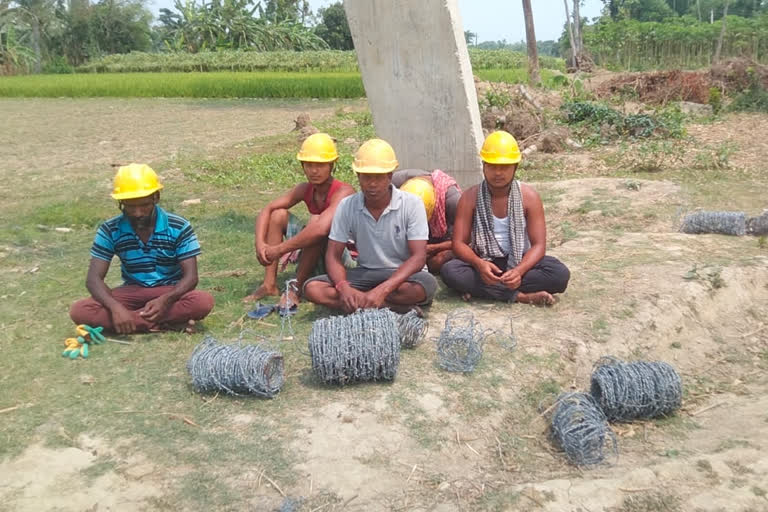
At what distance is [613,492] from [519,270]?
2.07 meters

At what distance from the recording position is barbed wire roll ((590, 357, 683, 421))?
12.1 ft

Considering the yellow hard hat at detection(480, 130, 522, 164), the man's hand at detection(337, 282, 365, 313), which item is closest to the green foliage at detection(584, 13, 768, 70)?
the yellow hard hat at detection(480, 130, 522, 164)

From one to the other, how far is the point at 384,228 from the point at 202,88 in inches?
968

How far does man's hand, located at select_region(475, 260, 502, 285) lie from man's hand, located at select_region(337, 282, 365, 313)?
89 centimetres

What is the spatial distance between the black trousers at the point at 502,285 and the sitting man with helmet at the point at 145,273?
169 centimetres

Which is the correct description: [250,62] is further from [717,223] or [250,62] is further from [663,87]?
[717,223]

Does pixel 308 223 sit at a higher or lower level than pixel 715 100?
lower

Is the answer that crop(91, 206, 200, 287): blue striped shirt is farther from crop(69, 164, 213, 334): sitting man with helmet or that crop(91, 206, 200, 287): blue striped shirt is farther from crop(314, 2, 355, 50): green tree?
crop(314, 2, 355, 50): green tree

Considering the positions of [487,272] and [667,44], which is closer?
[487,272]

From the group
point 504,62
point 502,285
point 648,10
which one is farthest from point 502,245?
point 648,10

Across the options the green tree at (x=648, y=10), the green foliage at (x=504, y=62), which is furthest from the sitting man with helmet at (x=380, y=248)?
the green tree at (x=648, y=10)

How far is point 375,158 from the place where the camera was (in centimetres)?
443

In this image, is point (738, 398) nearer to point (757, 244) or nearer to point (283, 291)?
point (757, 244)

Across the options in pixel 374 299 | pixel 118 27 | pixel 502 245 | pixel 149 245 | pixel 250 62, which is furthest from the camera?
pixel 118 27
